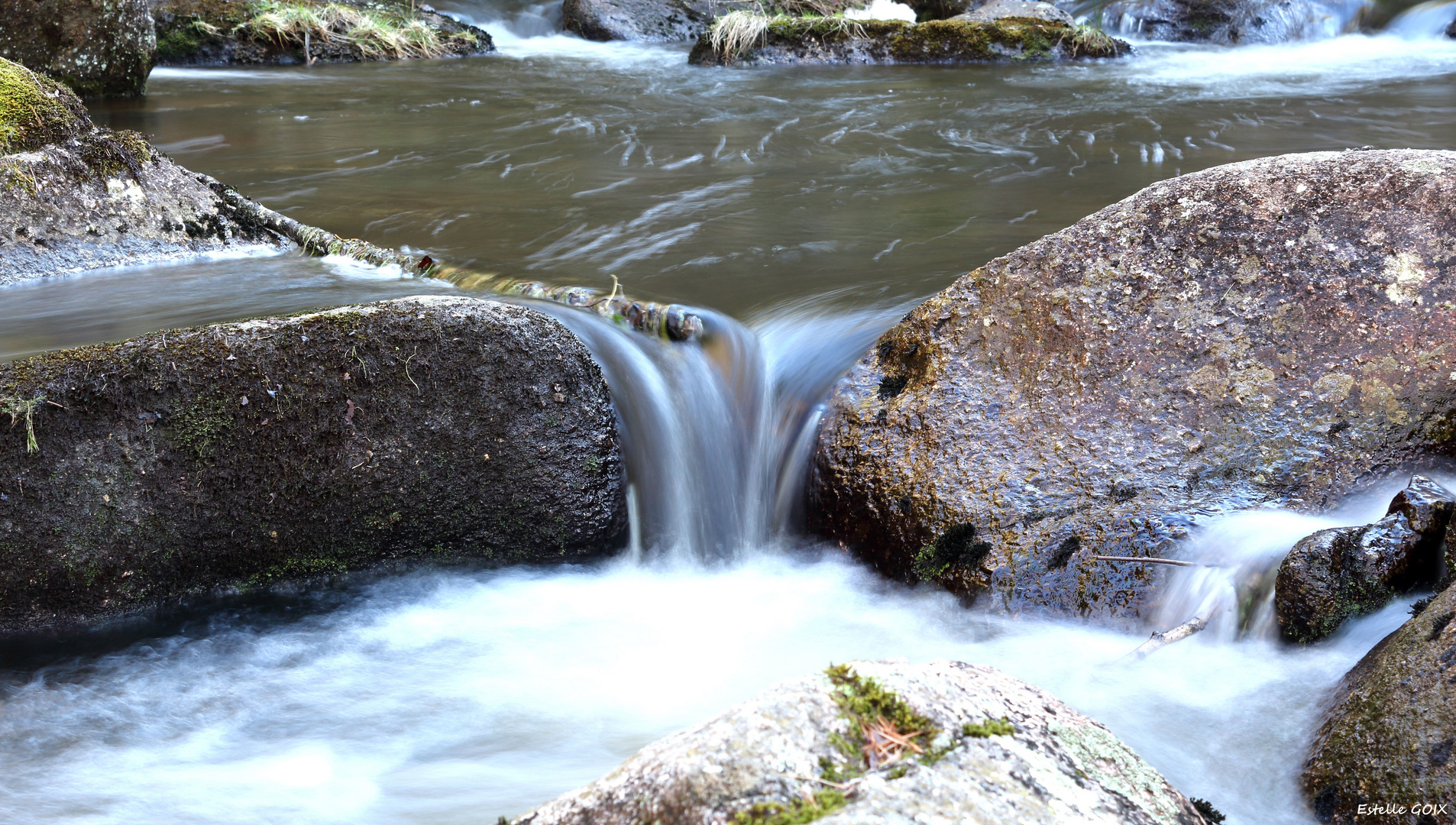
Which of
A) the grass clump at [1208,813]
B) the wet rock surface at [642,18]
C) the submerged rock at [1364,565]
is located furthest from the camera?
the wet rock surface at [642,18]

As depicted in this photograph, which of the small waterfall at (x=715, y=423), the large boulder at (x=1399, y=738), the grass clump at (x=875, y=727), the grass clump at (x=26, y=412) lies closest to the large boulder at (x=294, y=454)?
the grass clump at (x=26, y=412)

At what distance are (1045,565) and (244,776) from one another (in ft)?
8.95

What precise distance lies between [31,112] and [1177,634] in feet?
18.2

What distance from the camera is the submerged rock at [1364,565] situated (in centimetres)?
Result: 305

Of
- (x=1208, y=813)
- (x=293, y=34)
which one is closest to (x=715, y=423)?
(x=1208, y=813)

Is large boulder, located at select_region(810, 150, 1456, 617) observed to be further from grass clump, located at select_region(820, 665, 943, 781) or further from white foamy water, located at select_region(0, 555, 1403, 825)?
grass clump, located at select_region(820, 665, 943, 781)

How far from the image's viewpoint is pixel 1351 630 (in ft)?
10.2

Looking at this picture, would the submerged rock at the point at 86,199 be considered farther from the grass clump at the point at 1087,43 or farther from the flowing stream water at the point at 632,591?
the grass clump at the point at 1087,43

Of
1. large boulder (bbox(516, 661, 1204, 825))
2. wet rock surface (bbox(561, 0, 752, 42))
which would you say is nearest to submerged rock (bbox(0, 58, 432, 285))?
large boulder (bbox(516, 661, 1204, 825))

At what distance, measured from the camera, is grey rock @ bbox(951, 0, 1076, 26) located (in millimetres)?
14617

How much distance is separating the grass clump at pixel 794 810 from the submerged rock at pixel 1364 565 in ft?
7.05

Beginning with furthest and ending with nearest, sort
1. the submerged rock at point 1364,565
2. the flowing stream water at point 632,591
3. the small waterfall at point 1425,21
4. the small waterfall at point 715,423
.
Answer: the small waterfall at point 1425,21 → the small waterfall at point 715,423 → the flowing stream water at point 632,591 → the submerged rock at point 1364,565

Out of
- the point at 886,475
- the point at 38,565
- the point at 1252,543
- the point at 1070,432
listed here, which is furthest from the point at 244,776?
the point at 1252,543

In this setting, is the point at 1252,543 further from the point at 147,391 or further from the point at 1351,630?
the point at 147,391
